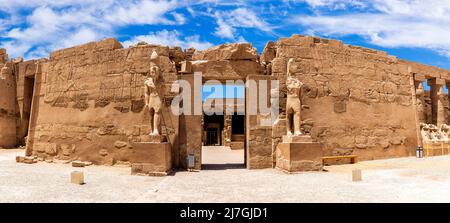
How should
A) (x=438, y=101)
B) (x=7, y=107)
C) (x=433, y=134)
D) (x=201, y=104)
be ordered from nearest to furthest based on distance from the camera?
(x=201, y=104)
(x=433, y=134)
(x=7, y=107)
(x=438, y=101)

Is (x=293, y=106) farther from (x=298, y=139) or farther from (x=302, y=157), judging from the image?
(x=302, y=157)

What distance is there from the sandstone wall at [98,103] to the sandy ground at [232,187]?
4.96 ft

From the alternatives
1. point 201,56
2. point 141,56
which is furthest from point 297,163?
point 141,56

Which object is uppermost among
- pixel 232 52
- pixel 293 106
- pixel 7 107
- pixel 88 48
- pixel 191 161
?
pixel 88 48

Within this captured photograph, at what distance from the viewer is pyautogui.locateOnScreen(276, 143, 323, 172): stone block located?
29.5ft

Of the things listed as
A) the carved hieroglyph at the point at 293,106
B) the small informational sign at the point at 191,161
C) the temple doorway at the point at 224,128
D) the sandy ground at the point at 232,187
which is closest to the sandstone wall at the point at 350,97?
the carved hieroglyph at the point at 293,106

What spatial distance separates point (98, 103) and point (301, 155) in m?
6.39

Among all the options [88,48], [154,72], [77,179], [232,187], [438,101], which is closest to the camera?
[232,187]

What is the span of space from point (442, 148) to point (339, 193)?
960 centimetres

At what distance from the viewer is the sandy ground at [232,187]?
18.6ft

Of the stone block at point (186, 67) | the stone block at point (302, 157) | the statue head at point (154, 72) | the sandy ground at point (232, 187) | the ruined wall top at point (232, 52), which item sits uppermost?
the ruined wall top at point (232, 52)

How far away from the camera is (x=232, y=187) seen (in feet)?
22.6

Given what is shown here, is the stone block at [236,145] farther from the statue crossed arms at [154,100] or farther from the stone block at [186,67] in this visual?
the statue crossed arms at [154,100]

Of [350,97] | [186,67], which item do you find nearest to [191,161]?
[186,67]
